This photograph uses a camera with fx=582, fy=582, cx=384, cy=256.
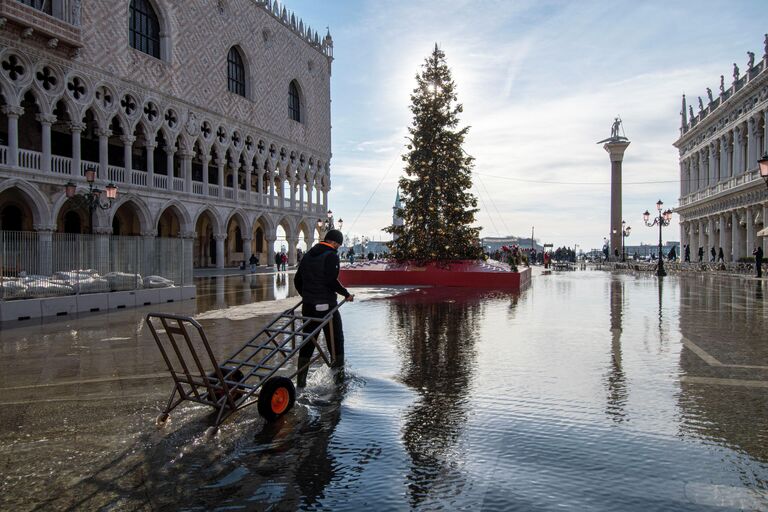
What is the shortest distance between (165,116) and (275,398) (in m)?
35.8

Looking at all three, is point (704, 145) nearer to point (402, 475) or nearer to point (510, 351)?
point (510, 351)

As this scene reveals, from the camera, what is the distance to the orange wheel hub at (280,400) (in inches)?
199

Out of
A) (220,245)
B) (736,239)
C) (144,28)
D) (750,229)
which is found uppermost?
(144,28)

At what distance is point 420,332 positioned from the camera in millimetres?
10523

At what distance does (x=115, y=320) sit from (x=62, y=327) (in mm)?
1251

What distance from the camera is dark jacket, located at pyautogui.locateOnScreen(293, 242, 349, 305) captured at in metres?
6.62

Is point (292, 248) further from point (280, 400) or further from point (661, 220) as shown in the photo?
point (280, 400)

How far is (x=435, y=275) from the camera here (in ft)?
80.1

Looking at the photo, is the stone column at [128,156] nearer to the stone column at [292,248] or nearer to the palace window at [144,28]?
the palace window at [144,28]

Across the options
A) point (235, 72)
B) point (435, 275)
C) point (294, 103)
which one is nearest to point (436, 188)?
point (435, 275)

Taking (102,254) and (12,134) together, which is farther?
(12,134)

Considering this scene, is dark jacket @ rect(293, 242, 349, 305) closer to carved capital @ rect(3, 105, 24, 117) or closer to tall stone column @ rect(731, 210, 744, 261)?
carved capital @ rect(3, 105, 24, 117)

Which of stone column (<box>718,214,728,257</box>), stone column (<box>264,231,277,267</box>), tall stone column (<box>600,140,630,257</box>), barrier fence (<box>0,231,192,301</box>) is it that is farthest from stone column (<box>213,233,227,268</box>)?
stone column (<box>718,214,728,257</box>)

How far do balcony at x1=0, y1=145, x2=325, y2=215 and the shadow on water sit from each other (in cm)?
2293
